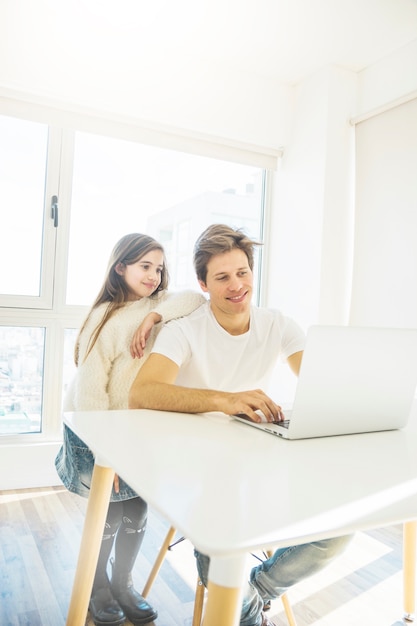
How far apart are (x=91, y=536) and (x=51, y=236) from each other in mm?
2110

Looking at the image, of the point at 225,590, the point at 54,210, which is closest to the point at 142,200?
the point at 54,210

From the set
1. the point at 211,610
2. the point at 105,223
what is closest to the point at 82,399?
the point at 211,610

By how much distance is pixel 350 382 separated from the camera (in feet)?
3.72

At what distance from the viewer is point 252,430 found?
1.21 metres

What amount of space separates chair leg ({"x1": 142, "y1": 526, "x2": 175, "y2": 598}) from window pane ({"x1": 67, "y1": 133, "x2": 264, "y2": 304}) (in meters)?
1.70

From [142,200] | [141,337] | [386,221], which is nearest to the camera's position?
[141,337]

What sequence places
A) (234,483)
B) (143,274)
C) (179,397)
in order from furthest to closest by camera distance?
(143,274), (179,397), (234,483)

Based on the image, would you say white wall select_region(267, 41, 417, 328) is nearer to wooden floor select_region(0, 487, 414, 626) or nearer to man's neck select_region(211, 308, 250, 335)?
wooden floor select_region(0, 487, 414, 626)

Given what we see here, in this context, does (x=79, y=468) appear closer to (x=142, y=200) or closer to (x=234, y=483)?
(x=234, y=483)

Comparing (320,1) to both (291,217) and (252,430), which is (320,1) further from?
(252,430)

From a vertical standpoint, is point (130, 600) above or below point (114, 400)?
below

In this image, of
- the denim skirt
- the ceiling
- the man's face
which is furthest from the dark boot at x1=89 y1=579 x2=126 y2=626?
the ceiling

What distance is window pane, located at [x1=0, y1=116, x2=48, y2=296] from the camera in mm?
2818

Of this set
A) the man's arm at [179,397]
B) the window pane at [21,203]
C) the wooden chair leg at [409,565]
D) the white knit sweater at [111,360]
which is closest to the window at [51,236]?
the window pane at [21,203]
